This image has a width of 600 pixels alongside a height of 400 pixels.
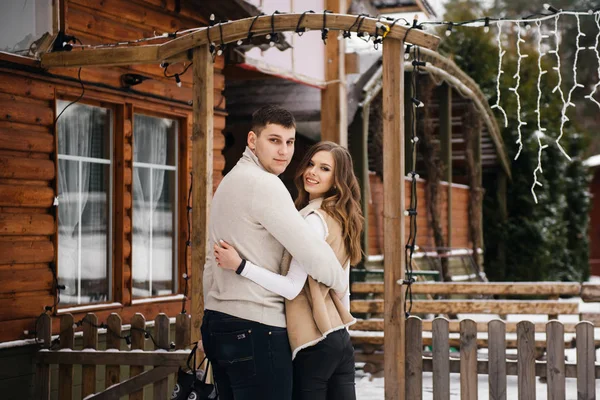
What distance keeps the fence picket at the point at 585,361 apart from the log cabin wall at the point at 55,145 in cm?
396

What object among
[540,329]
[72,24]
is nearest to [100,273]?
[72,24]

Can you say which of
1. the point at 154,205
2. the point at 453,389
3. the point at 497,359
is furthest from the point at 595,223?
the point at 497,359

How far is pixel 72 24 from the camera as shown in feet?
25.0

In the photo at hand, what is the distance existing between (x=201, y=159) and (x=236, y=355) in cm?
230

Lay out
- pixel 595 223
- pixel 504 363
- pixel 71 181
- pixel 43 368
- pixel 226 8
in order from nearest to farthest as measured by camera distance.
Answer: pixel 504 363
pixel 43 368
pixel 71 181
pixel 226 8
pixel 595 223

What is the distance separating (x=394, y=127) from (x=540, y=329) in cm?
506

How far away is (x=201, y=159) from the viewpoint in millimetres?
5984

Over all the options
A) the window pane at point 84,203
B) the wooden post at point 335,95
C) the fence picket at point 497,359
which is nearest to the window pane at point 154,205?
the window pane at point 84,203

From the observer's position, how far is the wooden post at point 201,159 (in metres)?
5.92

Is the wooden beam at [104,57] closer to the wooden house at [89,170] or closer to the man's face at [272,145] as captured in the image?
the wooden house at [89,170]

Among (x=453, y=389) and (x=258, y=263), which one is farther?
Answer: (x=453, y=389)

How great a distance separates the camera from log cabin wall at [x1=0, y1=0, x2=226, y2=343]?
698 cm

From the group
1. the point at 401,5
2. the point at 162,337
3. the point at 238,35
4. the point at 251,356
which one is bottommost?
the point at 162,337

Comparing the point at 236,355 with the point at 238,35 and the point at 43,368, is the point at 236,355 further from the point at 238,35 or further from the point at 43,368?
the point at 43,368
